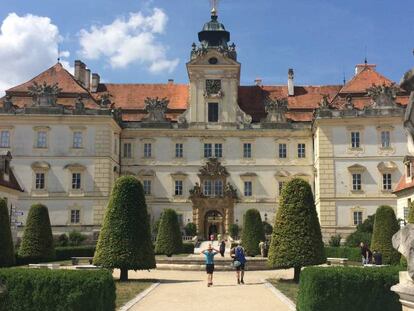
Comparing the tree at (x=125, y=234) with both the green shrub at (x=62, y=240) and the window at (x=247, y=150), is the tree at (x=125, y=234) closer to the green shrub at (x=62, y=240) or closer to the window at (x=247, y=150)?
the green shrub at (x=62, y=240)

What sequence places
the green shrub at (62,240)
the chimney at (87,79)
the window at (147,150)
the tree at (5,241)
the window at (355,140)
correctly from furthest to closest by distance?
the chimney at (87,79) < the window at (147,150) < the window at (355,140) < the green shrub at (62,240) < the tree at (5,241)

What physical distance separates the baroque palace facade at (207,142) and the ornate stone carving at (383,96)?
2.8 inches

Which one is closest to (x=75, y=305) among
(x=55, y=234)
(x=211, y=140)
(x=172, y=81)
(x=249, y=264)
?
(x=249, y=264)

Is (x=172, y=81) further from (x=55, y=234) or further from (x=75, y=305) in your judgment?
(x=75, y=305)

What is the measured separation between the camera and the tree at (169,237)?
1233 inches

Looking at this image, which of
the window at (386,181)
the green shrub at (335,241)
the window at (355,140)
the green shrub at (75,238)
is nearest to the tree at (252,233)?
the green shrub at (335,241)

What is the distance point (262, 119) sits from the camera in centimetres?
4644

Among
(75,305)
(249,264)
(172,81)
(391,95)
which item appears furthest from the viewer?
(172,81)

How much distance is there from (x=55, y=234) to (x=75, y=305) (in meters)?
32.9

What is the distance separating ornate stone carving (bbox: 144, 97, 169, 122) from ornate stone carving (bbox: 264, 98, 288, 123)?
26.5ft

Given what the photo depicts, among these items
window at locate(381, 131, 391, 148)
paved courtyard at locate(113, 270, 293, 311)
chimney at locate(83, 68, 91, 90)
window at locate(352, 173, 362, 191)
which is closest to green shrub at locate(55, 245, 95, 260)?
paved courtyard at locate(113, 270, 293, 311)

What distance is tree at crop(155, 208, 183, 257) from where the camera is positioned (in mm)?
31312

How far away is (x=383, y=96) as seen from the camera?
42.1m

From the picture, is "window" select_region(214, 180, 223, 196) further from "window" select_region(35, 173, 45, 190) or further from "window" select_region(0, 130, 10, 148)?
"window" select_region(0, 130, 10, 148)
